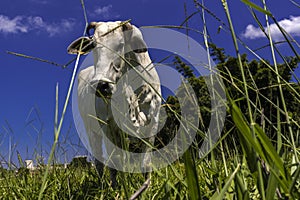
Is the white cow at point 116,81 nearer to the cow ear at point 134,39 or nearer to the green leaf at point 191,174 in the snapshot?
the cow ear at point 134,39

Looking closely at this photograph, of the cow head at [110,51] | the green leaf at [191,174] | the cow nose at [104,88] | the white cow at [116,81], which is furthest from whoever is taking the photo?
the white cow at [116,81]

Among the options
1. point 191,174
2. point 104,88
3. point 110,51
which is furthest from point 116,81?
point 191,174

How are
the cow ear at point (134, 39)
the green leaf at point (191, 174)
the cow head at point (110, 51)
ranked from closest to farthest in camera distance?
the green leaf at point (191, 174) → the cow head at point (110, 51) → the cow ear at point (134, 39)

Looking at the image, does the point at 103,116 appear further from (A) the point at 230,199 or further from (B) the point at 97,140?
(A) the point at 230,199

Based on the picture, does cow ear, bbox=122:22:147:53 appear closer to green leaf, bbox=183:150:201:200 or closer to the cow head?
the cow head

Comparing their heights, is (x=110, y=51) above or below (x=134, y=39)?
below

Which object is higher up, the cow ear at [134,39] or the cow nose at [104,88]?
the cow ear at [134,39]

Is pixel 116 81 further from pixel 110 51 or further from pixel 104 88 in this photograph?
pixel 104 88

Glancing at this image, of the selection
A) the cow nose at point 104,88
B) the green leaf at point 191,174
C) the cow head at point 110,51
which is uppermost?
the cow head at point 110,51

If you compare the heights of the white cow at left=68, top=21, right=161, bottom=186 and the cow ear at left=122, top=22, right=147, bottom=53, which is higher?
the cow ear at left=122, top=22, right=147, bottom=53

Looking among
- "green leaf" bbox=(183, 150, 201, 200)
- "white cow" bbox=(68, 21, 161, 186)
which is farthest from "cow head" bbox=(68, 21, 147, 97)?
"green leaf" bbox=(183, 150, 201, 200)

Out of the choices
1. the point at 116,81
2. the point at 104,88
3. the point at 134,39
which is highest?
the point at 134,39

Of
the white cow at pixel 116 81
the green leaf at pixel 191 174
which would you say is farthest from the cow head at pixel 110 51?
the green leaf at pixel 191 174

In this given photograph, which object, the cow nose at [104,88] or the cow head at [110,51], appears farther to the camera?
the cow head at [110,51]
